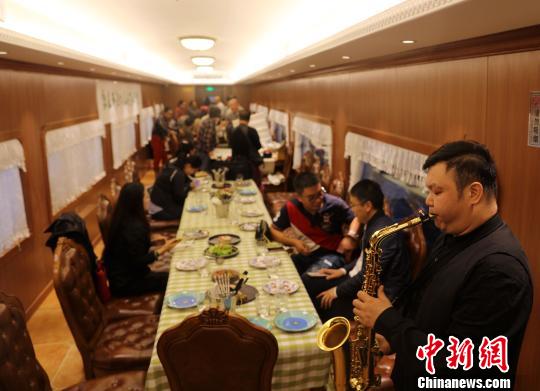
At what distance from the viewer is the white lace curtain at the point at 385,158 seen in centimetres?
386

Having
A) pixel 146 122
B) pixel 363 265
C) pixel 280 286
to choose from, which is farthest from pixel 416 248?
pixel 146 122

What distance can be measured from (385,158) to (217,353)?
291 cm

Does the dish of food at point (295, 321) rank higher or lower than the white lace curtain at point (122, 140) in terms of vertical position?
lower

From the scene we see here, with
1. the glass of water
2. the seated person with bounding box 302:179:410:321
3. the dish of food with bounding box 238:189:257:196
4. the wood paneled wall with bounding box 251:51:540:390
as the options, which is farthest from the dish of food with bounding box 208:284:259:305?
the dish of food with bounding box 238:189:257:196

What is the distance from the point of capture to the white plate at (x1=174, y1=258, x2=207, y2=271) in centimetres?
356

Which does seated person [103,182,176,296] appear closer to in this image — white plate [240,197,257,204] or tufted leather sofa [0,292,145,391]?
tufted leather sofa [0,292,145,391]

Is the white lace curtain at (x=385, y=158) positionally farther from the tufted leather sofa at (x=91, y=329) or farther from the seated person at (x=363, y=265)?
the tufted leather sofa at (x=91, y=329)

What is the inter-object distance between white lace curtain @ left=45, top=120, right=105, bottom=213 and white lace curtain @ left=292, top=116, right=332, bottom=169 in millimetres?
3442

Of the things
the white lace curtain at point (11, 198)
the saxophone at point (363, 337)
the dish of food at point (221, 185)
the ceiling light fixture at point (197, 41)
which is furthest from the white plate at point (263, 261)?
the ceiling light fixture at point (197, 41)

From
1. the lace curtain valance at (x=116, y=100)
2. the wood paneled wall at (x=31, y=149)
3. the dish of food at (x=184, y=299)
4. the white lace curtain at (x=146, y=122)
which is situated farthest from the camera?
the white lace curtain at (x=146, y=122)

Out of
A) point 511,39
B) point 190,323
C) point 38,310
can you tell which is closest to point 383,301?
point 190,323

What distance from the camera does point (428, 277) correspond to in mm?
1966

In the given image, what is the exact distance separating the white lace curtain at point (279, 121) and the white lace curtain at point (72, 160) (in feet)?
12.6

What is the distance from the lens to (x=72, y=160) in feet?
20.7
